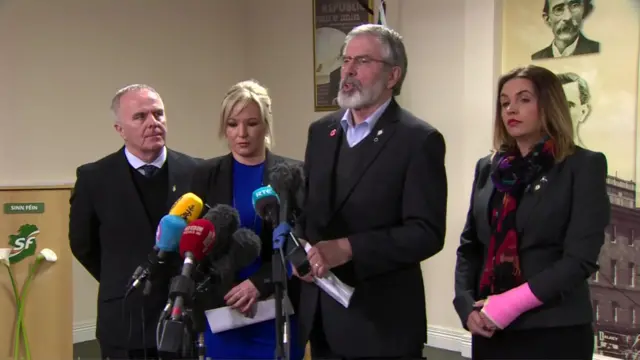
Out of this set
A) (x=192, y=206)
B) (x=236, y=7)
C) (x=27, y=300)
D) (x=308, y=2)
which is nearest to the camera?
(x=192, y=206)

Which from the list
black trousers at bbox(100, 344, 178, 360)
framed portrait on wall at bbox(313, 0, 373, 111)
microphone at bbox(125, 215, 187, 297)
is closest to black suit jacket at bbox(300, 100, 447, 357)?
microphone at bbox(125, 215, 187, 297)

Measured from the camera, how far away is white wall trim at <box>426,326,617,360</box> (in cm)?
423

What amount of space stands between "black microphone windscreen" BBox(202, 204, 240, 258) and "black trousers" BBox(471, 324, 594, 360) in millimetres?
880

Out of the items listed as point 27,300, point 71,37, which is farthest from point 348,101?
point 71,37

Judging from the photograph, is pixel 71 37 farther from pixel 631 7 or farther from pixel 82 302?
pixel 631 7

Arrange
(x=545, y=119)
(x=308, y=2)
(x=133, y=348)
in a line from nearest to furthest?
(x=545, y=119)
(x=133, y=348)
(x=308, y=2)

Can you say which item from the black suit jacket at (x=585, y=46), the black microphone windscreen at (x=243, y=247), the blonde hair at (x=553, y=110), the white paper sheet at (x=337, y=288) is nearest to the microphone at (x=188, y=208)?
the black microphone windscreen at (x=243, y=247)

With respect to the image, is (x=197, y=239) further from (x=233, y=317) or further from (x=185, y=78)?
(x=185, y=78)

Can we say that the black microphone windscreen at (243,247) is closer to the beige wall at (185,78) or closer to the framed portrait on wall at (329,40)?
the beige wall at (185,78)

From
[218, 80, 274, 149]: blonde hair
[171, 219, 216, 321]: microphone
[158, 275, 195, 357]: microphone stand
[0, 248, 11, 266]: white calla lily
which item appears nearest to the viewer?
[158, 275, 195, 357]: microphone stand

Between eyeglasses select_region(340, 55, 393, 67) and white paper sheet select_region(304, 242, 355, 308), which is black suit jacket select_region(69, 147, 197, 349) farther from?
eyeglasses select_region(340, 55, 393, 67)

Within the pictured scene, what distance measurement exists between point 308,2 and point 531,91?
3.72 metres

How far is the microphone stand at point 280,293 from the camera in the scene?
1.45 meters

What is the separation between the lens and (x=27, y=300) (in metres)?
3.95
